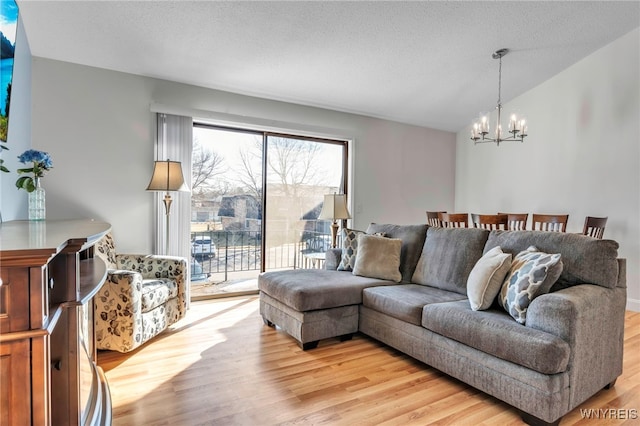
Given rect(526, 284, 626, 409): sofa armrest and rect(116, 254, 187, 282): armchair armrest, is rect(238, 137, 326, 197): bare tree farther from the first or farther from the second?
rect(526, 284, 626, 409): sofa armrest

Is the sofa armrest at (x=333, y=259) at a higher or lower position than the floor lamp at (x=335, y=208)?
lower

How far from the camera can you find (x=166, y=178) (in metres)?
3.49

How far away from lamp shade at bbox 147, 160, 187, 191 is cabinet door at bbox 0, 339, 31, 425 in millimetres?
2633

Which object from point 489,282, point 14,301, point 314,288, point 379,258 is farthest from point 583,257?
point 14,301

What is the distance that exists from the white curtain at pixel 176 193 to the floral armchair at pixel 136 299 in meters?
0.59

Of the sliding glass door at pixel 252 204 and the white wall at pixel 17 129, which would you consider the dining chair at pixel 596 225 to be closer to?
the sliding glass door at pixel 252 204

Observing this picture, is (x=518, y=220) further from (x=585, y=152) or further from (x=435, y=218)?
(x=585, y=152)

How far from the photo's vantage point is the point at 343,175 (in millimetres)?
5270

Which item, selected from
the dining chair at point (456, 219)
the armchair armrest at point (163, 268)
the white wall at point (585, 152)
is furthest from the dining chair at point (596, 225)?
the armchair armrest at point (163, 268)

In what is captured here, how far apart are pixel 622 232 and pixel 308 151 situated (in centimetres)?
394

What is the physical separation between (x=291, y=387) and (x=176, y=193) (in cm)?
259

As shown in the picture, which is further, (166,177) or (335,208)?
(335,208)

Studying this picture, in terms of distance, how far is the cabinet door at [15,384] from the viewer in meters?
0.97

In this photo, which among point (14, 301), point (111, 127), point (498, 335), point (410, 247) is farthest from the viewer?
point (111, 127)
